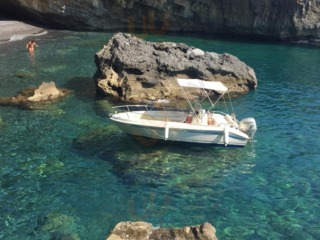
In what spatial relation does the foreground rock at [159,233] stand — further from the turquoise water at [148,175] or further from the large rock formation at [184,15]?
the large rock formation at [184,15]

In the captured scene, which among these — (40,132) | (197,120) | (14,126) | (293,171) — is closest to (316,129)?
(293,171)

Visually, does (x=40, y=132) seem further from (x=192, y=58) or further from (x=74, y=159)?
(x=192, y=58)

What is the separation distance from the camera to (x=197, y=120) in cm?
2025

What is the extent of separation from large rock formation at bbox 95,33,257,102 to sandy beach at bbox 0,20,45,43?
19902 mm

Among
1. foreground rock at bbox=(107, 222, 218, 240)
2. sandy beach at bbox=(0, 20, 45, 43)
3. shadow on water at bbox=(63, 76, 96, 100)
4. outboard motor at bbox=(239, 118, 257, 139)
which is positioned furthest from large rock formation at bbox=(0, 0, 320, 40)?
foreground rock at bbox=(107, 222, 218, 240)

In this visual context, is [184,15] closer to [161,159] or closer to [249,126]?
[249,126]

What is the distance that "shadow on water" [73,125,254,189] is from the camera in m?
17.0

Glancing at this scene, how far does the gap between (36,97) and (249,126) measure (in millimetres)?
13594

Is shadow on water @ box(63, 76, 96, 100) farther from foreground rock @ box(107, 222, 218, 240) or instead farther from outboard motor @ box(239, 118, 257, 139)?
foreground rock @ box(107, 222, 218, 240)

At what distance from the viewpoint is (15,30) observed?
154ft

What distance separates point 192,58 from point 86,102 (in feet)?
28.5

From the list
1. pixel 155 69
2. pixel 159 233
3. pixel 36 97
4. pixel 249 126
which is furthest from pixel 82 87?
pixel 159 233

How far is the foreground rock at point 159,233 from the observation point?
1057 cm

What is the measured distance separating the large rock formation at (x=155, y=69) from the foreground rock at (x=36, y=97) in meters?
2.98
